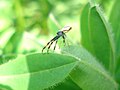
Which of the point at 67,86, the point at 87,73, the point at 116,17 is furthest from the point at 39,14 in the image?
the point at 87,73

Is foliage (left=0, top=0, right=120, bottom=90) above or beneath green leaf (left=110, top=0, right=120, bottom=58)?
beneath

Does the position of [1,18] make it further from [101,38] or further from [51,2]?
[101,38]

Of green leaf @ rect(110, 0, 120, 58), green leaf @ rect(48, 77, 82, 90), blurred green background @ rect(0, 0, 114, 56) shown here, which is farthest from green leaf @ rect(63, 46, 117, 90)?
blurred green background @ rect(0, 0, 114, 56)

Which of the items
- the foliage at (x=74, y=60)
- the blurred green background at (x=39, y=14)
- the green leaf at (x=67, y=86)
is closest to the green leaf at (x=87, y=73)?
the foliage at (x=74, y=60)

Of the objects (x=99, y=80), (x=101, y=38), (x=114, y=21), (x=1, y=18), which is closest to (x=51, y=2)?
(x=1, y=18)

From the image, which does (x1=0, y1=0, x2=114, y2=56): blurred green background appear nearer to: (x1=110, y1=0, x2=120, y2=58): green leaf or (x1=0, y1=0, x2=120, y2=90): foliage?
(x1=0, y1=0, x2=120, y2=90): foliage

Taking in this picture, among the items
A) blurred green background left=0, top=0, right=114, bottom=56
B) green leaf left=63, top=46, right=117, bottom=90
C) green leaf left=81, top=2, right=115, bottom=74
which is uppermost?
blurred green background left=0, top=0, right=114, bottom=56
